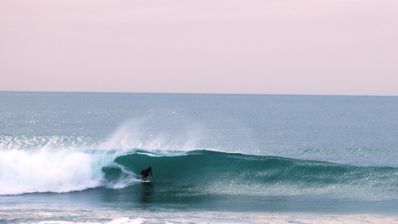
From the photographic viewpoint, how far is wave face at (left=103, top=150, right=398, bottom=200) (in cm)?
2529

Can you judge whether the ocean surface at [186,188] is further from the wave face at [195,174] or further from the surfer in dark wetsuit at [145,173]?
the surfer in dark wetsuit at [145,173]

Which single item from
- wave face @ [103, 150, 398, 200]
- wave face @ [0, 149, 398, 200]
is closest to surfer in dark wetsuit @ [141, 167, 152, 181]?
wave face @ [0, 149, 398, 200]

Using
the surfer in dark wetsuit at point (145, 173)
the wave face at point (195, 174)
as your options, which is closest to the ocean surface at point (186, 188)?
the wave face at point (195, 174)

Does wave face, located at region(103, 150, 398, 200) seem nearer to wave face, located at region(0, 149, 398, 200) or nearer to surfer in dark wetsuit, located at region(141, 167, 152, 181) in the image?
wave face, located at region(0, 149, 398, 200)

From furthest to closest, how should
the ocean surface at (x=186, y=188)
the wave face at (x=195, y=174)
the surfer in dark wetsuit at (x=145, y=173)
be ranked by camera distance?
the surfer in dark wetsuit at (x=145, y=173)
the wave face at (x=195, y=174)
the ocean surface at (x=186, y=188)

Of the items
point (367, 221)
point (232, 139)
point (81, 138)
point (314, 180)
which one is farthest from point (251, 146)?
point (367, 221)

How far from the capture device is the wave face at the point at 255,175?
25286mm

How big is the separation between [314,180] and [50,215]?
10.6 m

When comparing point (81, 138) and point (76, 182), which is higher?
point (81, 138)

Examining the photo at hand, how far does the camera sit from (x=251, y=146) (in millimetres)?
45812

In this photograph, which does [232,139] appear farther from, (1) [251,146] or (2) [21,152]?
(2) [21,152]

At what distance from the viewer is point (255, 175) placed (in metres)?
27.6

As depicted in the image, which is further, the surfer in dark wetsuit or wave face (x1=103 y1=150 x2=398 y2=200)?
the surfer in dark wetsuit

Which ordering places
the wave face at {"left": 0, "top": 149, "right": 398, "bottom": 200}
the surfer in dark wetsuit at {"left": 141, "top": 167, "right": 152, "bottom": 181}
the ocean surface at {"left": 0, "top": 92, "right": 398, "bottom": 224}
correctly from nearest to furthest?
the ocean surface at {"left": 0, "top": 92, "right": 398, "bottom": 224} → the wave face at {"left": 0, "top": 149, "right": 398, "bottom": 200} → the surfer in dark wetsuit at {"left": 141, "top": 167, "right": 152, "bottom": 181}
